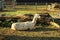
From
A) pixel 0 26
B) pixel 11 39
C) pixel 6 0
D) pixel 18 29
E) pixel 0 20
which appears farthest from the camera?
pixel 6 0

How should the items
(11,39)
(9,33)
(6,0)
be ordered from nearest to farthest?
(11,39) → (9,33) → (6,0)

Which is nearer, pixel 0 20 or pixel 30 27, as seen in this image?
pixel 30 27

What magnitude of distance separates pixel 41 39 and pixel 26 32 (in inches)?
69.3

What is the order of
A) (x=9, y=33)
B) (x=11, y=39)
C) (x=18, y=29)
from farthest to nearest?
(x=18, y=29) < (x=9, y=33) < (x=11, y=39)

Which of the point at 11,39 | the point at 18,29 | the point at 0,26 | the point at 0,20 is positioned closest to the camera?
the point at 11,39

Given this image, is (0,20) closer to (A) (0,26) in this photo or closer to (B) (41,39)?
(A) (0,26)

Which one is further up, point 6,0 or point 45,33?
point 45,33

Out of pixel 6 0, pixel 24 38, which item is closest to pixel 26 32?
pixel 24 38

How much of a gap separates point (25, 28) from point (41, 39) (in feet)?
7.34

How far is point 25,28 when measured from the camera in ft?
42.3

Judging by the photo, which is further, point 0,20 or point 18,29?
point 0,20

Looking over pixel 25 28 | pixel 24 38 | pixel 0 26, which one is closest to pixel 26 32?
pixel 25 28

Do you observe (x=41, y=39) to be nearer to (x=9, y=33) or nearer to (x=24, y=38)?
(x=24, y=38)

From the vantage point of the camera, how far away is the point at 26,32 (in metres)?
12.4
